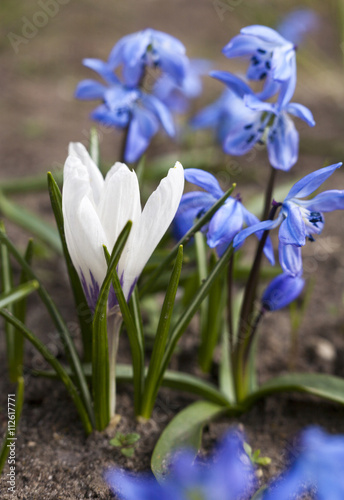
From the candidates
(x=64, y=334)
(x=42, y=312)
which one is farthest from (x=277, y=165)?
(x=42, y=312)

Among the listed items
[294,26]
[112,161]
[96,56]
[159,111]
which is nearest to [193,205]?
[159,111]

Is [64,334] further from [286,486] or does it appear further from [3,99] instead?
[3,99]

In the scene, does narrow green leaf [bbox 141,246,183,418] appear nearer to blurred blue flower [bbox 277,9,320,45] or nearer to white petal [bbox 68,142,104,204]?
white petal [bbox 68,142,104,204]

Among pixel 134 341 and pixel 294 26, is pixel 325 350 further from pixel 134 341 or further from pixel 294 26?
pixel 294 26

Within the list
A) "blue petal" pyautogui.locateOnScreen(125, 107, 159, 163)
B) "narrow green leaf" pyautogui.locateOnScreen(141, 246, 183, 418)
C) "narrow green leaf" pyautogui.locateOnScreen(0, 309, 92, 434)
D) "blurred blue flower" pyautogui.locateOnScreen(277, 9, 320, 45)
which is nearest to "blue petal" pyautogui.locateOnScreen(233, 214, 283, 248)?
"narrow green leaf" pyautogui.locateOnScreen(141, 246, 183, 418)

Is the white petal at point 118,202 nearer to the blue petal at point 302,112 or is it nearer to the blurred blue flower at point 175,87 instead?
the blue petal at point 302,112

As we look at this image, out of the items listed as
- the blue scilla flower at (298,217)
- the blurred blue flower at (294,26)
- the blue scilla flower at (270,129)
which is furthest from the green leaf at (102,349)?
the blurred blue flower at (294,26)
